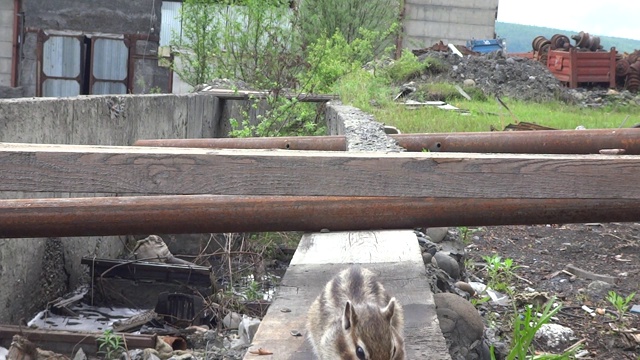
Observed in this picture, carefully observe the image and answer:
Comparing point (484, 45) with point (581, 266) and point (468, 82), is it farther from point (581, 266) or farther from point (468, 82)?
point (581, 266)

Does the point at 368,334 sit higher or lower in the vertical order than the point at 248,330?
higher

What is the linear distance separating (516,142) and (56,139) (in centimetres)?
437

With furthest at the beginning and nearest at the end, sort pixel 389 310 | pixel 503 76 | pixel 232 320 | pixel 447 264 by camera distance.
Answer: pixel 503 76
pixel 232 320
pixel 447 264
pixel 389 310

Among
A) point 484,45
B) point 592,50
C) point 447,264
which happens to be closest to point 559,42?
point 592,50

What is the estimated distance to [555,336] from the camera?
543cm

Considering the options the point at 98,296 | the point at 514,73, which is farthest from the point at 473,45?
the point at 98,296

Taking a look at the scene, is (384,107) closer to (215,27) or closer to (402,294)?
(215,27)

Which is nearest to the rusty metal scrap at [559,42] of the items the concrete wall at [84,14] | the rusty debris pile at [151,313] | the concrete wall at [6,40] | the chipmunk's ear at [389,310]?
the concrete wall at [84,14]

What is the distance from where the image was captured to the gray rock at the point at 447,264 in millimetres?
5871

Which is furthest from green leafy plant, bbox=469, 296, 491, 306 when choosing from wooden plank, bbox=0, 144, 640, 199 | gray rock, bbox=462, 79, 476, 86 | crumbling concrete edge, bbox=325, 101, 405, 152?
gray rock, bbox=462, 79, 476, 86

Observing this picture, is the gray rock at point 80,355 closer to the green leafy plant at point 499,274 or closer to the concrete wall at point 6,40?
the green leafy plant at point 499,274

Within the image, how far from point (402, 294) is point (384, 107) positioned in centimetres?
828

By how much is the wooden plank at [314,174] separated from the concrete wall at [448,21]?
85.2ft

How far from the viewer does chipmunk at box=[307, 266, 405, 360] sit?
3223 millimetres
